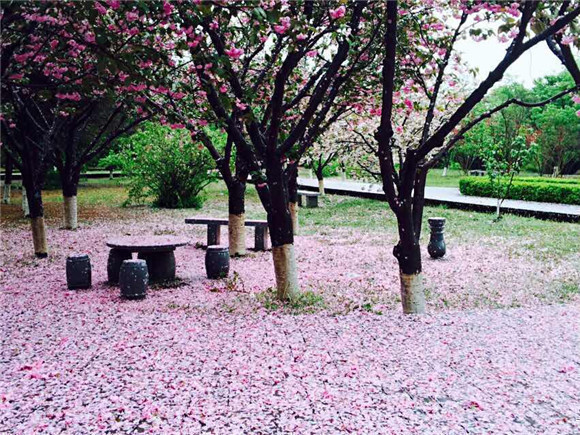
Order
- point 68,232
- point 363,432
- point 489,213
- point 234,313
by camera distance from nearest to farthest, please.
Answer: point 363,432 → point 234,313 → point 68,232 → point 489,213

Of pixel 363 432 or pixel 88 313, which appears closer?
pixel 363 432

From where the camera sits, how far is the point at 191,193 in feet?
66.4

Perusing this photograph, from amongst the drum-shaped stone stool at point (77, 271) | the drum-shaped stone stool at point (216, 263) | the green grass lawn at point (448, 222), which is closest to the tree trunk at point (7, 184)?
the green grass lawn at point (448, 222)

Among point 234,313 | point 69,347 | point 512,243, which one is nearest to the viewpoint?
point 69,347

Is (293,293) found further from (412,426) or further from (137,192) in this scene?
(137,192)

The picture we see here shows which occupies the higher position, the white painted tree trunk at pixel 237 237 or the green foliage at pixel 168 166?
the green foliage at pixel 168 166

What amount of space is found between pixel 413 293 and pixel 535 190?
1654cm

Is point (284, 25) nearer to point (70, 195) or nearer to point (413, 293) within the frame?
point (413, 293)

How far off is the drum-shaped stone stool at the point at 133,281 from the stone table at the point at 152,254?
760mm

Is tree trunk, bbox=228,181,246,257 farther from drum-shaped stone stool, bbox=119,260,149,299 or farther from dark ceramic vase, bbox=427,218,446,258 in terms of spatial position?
dark ceramic vase, bbox=427,218,446,258

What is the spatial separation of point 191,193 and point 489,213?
985 cm

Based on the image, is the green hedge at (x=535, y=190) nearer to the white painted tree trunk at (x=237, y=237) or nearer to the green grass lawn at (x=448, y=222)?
the green grass lawn at (x=448, y=222)

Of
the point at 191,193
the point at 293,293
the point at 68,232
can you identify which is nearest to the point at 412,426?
the point at 293,293

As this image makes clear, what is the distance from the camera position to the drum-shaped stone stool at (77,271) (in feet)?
24.9
